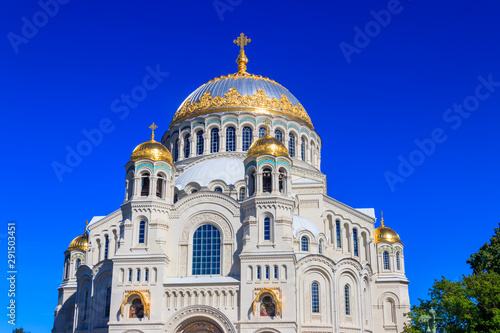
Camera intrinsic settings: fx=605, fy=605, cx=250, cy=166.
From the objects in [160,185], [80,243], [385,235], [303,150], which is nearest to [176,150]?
[303,150]

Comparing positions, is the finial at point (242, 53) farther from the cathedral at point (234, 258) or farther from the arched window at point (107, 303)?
the arched window at point (107, 303)

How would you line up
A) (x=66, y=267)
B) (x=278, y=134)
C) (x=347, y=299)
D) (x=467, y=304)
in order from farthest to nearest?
(x=278, y=134)
(x=66, y=267)
(x=347, y=299)
(x=467, y=304)

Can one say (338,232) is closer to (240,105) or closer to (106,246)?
(240,105)

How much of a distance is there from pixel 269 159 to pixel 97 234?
14.6 m

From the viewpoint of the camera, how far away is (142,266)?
110 ft

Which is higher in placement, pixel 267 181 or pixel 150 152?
pixel 150 152

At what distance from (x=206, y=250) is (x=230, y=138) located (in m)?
13.7

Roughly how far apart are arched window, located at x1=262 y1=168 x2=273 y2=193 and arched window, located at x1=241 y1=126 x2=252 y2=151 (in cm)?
1040

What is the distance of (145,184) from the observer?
36.5m

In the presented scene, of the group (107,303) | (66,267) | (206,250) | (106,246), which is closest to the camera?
(206,250)

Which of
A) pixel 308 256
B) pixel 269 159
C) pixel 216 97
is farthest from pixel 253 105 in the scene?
pixel 308 256

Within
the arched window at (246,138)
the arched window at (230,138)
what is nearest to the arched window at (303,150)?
the arched window at (246,138)

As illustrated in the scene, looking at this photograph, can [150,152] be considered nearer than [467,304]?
No

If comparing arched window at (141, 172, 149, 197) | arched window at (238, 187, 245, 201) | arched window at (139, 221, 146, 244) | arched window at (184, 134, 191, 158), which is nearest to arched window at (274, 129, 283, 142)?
arched window at (184, 134, 191, 158)
